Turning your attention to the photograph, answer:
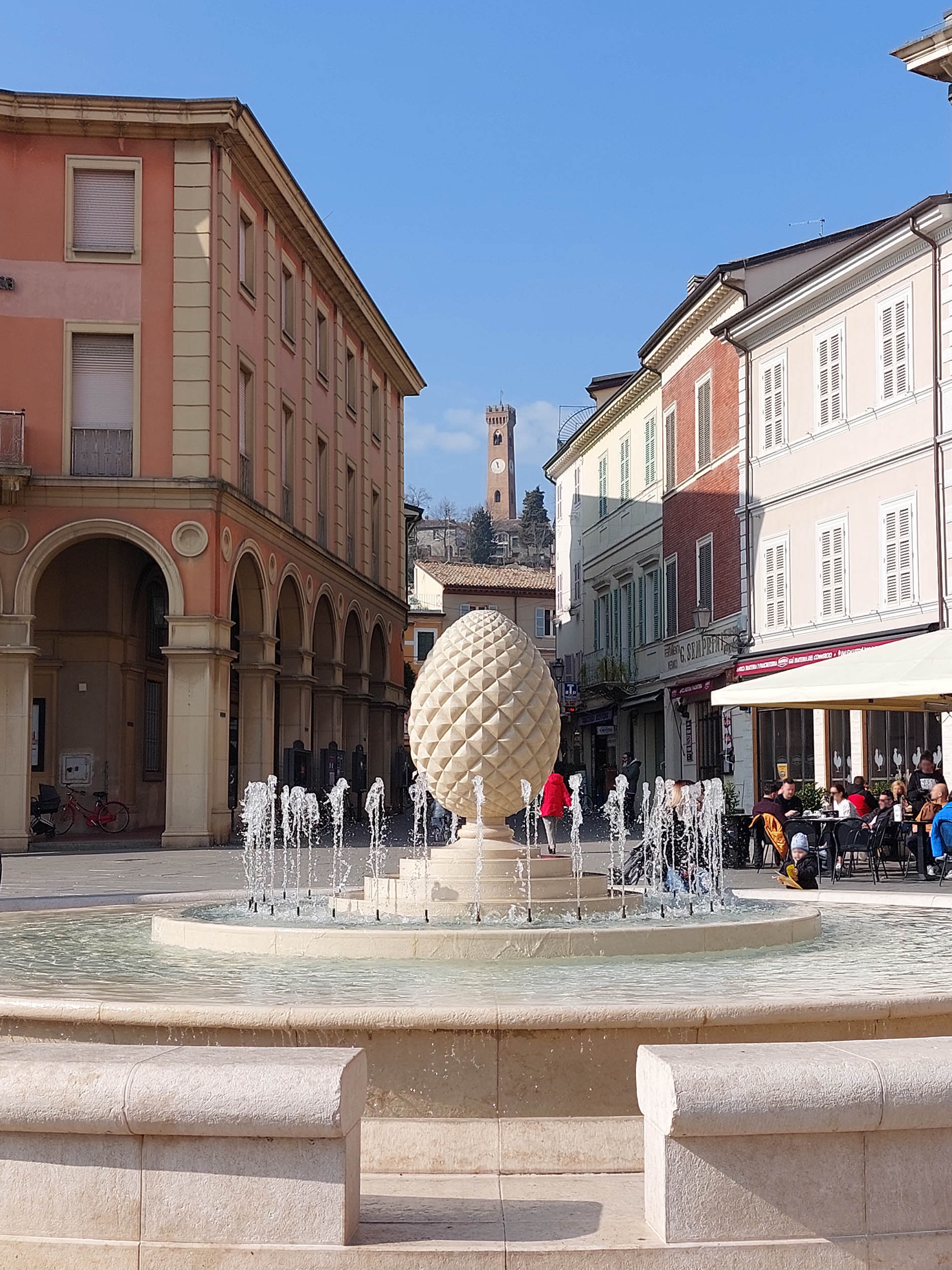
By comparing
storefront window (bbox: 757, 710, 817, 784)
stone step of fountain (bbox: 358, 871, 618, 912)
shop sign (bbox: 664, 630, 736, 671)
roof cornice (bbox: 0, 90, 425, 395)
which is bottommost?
stone step of fountain (bbox: 358, 871, 618, 912)

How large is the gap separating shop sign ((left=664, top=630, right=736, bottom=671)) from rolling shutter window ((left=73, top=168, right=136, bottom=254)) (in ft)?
51.6

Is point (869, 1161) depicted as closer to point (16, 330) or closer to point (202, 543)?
point (202, 543)

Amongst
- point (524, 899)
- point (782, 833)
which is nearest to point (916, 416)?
point (782, 833)

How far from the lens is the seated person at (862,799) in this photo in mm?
20922

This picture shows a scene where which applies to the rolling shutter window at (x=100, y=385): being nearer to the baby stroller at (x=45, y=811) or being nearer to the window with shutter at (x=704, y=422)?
the baby stroller at (x=45, y=811)

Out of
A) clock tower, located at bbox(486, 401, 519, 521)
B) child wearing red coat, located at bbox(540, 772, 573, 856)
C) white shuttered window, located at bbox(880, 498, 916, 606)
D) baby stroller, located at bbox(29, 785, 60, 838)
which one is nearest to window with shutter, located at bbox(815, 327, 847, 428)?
white shuttered window, located at bbox(880, 498, 916, 606)

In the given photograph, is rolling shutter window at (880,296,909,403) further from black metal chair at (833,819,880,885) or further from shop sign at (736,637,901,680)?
black metal chair at (833,819,880,885)

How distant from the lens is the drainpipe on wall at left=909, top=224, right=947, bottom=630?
2550cm

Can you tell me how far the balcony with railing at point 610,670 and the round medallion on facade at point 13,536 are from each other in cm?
2212

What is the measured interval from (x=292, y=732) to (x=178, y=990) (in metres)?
27.2

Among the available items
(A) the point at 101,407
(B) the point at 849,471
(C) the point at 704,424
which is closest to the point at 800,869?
(B) the point at 849,471

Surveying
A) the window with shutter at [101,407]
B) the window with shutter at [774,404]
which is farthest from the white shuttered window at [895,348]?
the window with shutter at [101,407]

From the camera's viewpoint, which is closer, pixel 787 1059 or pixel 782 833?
pixel 787 1059

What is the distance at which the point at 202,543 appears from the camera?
2705 cm
